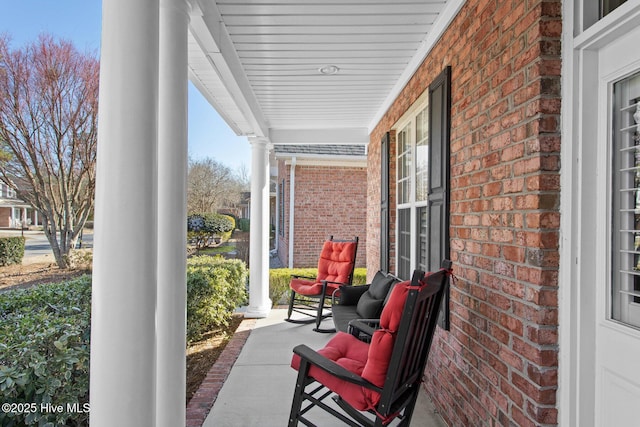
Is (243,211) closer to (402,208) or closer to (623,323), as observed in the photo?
(402,208)

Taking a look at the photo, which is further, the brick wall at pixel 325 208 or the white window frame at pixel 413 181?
the brick wall at pixel 325 208

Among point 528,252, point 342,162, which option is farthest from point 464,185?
point 342,162

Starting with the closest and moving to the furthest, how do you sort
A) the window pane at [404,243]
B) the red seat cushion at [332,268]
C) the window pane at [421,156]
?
the window pane at [421,156], the window pane at [404,243], the red seat cushion at [332,268]

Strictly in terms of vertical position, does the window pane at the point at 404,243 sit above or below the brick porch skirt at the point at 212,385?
above

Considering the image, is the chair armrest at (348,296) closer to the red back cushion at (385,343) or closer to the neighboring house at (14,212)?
the red back cushion at (385,343)

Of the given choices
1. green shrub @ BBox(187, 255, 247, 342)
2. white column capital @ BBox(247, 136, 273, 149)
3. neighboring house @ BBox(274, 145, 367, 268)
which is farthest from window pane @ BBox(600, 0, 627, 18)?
neighboring house @ BBox(274, 145, 367, 268)

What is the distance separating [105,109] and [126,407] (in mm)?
1131

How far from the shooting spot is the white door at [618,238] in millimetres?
1295

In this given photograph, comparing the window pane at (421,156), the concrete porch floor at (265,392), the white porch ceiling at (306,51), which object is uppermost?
the white porch ceiling at (306,51)

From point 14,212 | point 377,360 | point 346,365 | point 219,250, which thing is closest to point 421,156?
point 346,365

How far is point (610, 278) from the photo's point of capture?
140cm

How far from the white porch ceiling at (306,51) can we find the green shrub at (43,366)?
1.96 meters

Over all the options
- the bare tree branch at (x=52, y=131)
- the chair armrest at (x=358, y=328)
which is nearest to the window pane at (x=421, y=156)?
the chair armrest at (x=358, y=328)

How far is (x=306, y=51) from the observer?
10.5 ft
